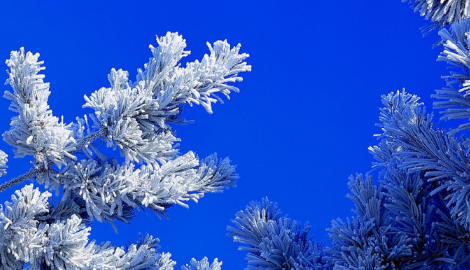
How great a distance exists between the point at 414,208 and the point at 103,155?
2.49 meters

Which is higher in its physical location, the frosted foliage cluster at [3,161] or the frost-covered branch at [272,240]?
the frosted foliage cluster at [3,161]

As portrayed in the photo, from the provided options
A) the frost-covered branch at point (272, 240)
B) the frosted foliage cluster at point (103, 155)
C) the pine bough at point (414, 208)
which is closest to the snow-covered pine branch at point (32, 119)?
the frosted foliage cluster at point (103, 155)

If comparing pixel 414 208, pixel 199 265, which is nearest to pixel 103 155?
pixel 199 265

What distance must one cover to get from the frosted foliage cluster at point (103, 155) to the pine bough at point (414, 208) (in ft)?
4.87

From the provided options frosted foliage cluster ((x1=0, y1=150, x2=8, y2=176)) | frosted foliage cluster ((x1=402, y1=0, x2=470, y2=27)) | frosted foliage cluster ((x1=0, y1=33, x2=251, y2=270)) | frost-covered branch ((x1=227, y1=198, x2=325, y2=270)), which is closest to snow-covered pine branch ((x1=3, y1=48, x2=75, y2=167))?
frosted foliage cluster ((x1=0, y1=33, x2=251, y2=270))

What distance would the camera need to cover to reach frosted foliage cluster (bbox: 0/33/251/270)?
3371 mm

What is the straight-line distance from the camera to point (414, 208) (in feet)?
7.09

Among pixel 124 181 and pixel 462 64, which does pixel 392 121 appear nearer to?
pixel 462 64

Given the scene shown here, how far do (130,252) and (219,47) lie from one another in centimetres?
180

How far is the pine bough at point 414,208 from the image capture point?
197 cm

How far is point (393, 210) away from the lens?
7.25 feet

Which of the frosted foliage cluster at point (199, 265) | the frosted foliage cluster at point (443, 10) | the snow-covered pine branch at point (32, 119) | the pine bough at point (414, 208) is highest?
the frosted foliage cluster at point (443, 10)

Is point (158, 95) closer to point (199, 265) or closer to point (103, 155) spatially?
point (103, 155)

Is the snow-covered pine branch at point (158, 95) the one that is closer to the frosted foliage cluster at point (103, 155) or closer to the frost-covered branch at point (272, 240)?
the frosted foliage cluster at point (103, 155)
